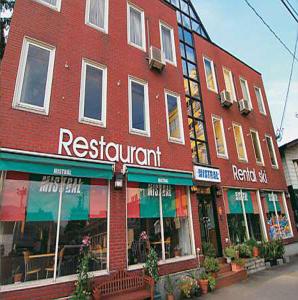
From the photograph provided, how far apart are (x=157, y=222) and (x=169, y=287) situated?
1.82 meters

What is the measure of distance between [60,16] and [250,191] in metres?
11.1

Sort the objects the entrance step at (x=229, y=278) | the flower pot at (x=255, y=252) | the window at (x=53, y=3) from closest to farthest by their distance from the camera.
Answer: the window at (x=53, y=3) < the entrance step at (x=229, y=278) < the flower pot at (x=255, y=252)

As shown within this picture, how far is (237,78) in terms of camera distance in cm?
1369

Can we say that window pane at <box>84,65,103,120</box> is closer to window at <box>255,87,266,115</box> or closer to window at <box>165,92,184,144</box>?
window at <box>165,92,184,144</box>

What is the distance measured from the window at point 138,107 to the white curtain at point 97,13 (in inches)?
93.5

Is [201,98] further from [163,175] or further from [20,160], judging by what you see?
[20,160]

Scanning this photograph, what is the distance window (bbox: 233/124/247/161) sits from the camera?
11.6 m

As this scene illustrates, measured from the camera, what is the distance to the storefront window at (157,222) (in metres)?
6.47

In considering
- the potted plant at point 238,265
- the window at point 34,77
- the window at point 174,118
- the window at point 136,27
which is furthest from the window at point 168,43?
the potted plant at point 238,265

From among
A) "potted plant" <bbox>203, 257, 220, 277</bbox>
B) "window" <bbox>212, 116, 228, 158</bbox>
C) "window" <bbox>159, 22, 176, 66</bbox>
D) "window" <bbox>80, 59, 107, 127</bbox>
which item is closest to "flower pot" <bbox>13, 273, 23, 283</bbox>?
"window" <bbox>80, 59, 107, 127</bbox>

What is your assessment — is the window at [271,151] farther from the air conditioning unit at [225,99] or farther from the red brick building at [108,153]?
the air conditioning unit at [225,99]

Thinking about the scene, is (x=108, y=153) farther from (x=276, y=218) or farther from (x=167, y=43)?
(x=276, y=218)

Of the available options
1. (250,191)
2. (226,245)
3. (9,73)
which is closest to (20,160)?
(9,73)

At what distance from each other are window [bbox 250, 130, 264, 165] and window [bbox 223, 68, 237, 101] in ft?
8.00
